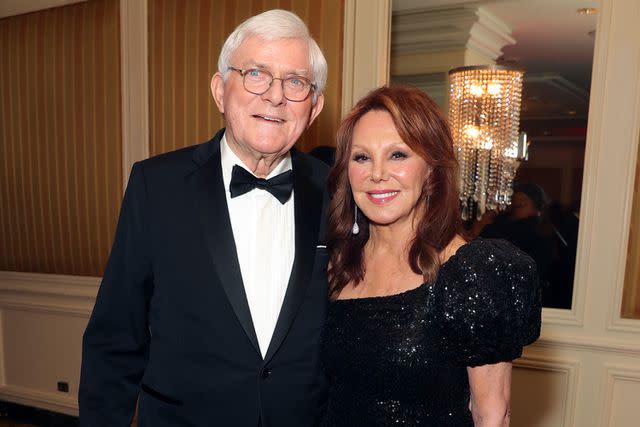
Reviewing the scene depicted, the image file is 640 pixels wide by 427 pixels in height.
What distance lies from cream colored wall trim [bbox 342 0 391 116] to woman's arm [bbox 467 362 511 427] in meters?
1.82

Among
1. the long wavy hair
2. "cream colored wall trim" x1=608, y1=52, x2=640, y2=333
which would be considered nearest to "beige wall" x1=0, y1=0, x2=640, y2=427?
"cream colored wall trim" x1=608, y1=52, x2=640, y2=333

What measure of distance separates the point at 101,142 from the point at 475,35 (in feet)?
8.34

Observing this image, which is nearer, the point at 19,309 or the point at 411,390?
the point at 411,390

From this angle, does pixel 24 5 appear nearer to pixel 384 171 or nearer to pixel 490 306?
pixel 384 171

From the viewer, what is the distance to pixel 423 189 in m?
1.50

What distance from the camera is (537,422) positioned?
2.64m

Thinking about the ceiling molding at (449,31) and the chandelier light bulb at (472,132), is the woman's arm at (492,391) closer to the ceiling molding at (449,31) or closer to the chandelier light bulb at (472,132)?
the chandelier light bulb at (472,132)

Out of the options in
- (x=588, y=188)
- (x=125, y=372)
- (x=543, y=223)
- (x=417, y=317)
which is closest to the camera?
(x=417, y=317)

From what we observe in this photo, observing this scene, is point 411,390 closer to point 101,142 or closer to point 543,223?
point 543,223

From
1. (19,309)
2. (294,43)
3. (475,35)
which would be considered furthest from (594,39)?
(19,309)

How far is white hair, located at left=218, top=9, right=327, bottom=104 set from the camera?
1402 millimetres

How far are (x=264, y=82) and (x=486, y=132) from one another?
1.97 meters

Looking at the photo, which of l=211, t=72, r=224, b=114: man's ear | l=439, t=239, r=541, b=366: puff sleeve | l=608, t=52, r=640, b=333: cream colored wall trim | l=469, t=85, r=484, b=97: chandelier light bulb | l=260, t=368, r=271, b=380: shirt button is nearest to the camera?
l=439, t=239, r=541, b=366: puff sleeve

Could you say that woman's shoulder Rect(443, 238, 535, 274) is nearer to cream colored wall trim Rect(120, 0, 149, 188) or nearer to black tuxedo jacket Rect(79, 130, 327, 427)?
black tuxedo jacket Rect(79, 130, 327, 427)
